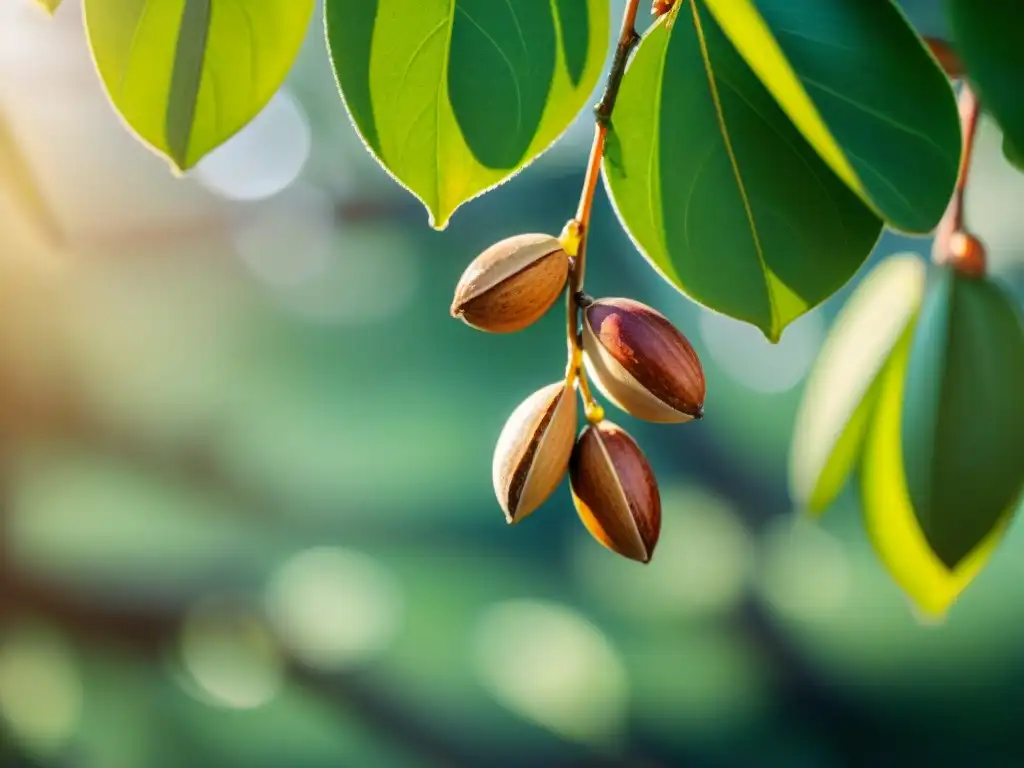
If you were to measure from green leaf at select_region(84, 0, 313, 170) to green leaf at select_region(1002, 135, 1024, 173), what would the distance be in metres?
0.26

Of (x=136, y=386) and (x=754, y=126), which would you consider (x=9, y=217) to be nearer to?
(x=136, y=386)

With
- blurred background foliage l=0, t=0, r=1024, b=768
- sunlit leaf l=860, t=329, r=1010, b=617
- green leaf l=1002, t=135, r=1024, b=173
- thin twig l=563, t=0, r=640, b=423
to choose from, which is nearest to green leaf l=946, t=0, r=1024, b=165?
green leaf l=1002, t=135, r=1024, b=173

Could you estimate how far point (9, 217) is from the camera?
266 cm

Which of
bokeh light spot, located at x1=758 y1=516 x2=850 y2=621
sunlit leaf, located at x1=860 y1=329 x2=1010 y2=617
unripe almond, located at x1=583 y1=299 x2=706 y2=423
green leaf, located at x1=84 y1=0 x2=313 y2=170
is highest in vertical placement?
green leaf, located at x1=84 y1=0 x2=313 y2=170

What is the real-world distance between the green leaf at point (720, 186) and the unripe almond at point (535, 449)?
78mm

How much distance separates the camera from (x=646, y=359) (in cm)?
38

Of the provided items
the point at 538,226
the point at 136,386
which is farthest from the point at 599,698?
the point at 136,386

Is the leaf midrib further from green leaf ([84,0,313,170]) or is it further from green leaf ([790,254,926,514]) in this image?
green leaf ([790,254,926,514])

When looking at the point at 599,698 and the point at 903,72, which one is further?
the point at 599,698

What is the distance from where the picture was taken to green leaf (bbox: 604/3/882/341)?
0.35 metres

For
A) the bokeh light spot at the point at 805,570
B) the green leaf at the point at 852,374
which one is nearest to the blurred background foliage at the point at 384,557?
the bokeh light spot at the point at 805,570

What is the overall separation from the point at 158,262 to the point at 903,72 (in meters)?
3.27

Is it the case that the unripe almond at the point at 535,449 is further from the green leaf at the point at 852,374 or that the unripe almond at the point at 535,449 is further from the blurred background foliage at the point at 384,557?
the blurred background foliage at the point at 384,557

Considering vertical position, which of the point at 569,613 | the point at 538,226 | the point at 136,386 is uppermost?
the point at 538,226
